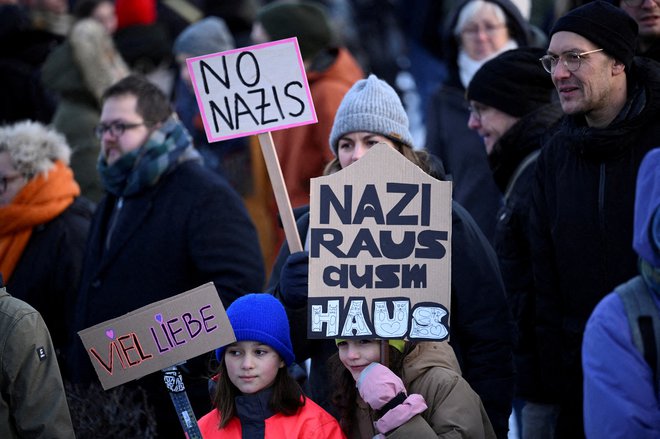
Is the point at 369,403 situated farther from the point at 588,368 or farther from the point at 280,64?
the point at 280,64

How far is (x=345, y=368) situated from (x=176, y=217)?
5.41ft

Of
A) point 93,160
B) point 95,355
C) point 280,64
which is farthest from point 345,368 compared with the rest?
point 93,160

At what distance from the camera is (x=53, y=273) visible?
6395 millimetres

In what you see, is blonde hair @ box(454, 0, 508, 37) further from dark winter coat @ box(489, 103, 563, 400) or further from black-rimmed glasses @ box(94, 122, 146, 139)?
black-rimmed glasses @ box(94, 122, 146, 139)

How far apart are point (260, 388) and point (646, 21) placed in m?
2.40

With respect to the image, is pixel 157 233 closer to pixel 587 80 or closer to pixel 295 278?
pixel 295 278

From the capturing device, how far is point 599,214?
4660mm

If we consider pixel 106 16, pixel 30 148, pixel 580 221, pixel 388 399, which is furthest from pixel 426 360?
pixel 106 16

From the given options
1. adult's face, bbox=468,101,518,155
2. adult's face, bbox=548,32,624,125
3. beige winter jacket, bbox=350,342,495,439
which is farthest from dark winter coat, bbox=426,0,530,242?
beige winter jacket, bbox=350,342,495,439

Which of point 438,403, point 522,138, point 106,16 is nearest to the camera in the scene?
point 438,403

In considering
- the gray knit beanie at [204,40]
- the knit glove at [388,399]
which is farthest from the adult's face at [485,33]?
the knit glove at [388,399]

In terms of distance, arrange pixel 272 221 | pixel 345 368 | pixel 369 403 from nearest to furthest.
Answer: pixel 369 403 < pixel 345 368 < pixel 272 221

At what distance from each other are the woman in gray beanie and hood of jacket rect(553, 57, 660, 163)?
0.53 meters

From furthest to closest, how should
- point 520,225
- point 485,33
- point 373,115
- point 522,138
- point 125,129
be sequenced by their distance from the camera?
point 485,33, point 125,129, point 522,138, point 520,225, point 373,115
